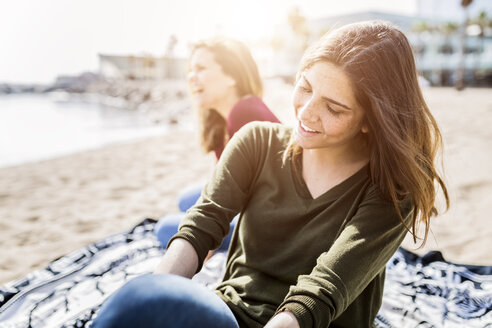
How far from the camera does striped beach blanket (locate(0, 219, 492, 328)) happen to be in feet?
7.54

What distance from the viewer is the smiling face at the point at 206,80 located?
10.2 feet

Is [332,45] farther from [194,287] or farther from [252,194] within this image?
[194,287]

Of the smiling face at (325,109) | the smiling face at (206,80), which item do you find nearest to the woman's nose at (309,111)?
the smiling face at (325,109)

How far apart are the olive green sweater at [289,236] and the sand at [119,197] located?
48 centimetres

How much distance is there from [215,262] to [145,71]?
192 ft

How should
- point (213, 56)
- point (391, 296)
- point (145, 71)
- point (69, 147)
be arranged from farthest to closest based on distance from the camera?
point (145, 71)
point (69, 147)
point (213, 56)
point (391, 296)

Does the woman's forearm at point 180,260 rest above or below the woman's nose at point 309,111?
below

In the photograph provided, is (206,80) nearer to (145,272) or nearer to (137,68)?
(145,272)

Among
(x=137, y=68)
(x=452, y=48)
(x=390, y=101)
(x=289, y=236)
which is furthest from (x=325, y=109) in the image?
Result: (x=137, y=68)

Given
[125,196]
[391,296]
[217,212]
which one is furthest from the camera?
[125,196]

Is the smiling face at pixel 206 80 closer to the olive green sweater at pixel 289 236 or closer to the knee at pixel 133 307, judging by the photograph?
the olive green sweater at pixel 289 236

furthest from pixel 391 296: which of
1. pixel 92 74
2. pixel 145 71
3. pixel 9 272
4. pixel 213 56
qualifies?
pixel 92 74

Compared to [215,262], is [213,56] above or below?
above

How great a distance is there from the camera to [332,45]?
4.72ft
